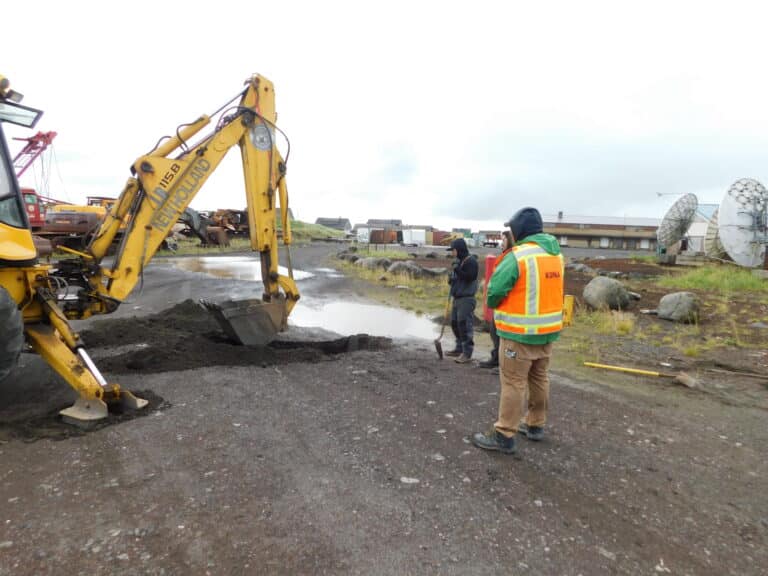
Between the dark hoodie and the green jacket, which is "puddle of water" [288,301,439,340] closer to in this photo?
→ the dark hoodie

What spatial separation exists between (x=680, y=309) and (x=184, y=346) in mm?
10317

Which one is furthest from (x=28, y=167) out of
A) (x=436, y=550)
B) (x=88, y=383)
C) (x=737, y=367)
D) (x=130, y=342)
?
(x=737, y=367)

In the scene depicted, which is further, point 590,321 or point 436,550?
point 590,321

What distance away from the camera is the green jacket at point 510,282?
3762 mm

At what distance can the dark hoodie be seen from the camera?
6.91 meters

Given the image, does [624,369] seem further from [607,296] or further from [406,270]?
[406,270]

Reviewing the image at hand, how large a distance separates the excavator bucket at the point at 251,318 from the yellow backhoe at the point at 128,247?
0.01 m

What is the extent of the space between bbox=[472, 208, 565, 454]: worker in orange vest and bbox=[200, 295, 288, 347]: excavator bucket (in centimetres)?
386

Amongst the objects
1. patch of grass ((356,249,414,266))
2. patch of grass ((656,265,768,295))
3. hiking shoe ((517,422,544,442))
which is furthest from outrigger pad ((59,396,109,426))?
patch of grass ((356,249,414,266))

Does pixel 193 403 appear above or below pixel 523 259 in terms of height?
below

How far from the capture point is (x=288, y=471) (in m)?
3.41

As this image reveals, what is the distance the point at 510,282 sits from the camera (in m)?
3.80

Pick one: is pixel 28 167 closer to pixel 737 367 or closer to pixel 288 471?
pixel 288 471

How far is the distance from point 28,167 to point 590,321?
700 inches
